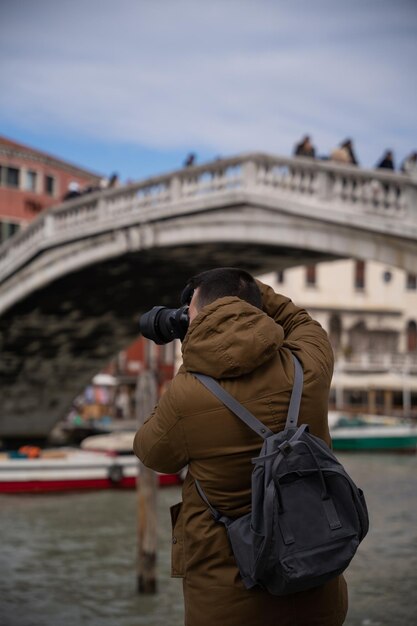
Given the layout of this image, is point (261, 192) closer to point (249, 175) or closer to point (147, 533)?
point (249, 175)

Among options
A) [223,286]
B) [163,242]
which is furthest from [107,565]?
[223,286]

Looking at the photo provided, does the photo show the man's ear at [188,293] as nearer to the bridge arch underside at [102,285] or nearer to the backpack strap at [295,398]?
the backpack strap at [295,398]

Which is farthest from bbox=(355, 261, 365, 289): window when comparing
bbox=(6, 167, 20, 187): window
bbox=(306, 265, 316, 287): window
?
bbox=(6, 167, 20, 187): window

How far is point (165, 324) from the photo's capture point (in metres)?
1.51

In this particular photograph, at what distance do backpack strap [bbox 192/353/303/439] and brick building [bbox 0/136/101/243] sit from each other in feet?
50.6

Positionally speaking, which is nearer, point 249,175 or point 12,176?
point 249,175

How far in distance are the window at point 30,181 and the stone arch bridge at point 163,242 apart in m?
4.82

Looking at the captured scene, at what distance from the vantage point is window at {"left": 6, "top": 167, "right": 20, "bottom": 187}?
16719 mm

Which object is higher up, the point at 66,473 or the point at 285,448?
the point at 285,448

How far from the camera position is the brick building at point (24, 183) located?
1662cm

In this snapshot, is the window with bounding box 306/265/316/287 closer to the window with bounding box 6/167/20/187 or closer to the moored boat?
the window with bounding box 6/167/20/187

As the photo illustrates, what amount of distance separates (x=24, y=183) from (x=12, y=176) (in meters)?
0.27

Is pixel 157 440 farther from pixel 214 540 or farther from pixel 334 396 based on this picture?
pixel 334 396

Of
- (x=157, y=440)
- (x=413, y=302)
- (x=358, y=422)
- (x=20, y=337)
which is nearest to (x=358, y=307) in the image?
(x=413, y=302)
